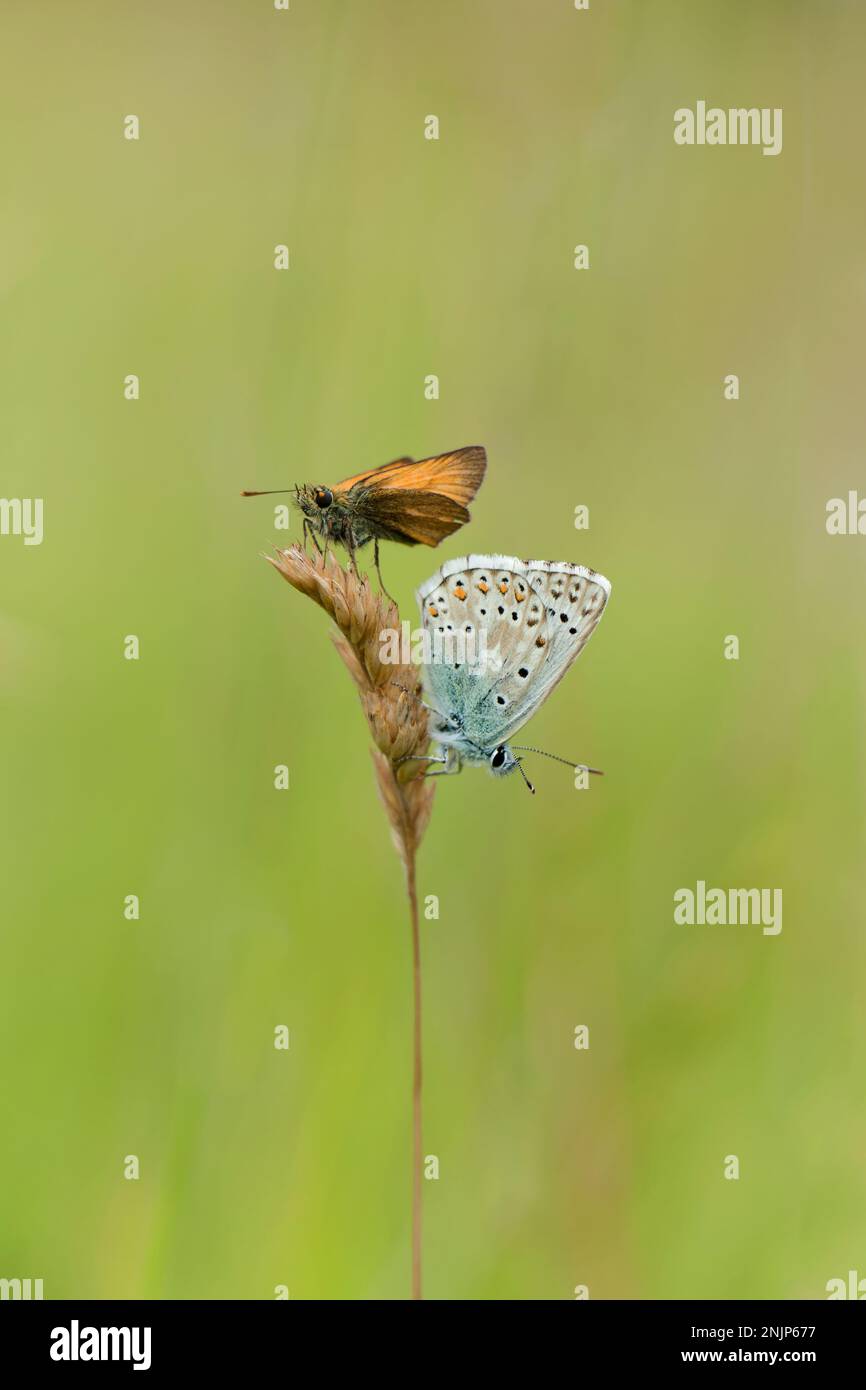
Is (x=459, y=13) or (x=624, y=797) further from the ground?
(x=459, y=13)

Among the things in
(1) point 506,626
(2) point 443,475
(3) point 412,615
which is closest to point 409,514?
(2) point 443,475

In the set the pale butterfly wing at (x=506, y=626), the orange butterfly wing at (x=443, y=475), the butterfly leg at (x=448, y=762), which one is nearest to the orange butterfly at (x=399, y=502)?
the orange butterfly wing at (x=443, y=475)

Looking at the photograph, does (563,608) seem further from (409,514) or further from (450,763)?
(409,514)

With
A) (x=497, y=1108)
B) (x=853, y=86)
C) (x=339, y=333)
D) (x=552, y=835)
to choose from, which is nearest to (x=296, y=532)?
(x=339, y=333)

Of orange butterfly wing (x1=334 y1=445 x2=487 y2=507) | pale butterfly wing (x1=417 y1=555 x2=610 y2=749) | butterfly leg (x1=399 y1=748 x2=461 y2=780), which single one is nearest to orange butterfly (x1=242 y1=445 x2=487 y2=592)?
orange butterfly wing (x1=334 y1=445 x2=487 y2=507)
